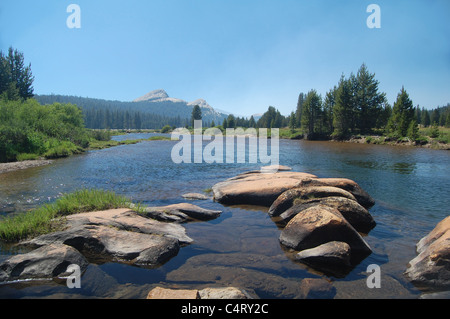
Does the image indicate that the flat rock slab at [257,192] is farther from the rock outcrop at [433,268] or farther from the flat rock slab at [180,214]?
the rock outcrop at [433,268]

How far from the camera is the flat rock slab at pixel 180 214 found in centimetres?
1024

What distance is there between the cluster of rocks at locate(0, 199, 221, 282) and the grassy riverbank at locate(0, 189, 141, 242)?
0.54 meters

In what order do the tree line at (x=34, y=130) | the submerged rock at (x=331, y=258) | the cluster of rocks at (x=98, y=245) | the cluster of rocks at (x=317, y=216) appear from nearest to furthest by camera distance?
the cluster of rocks at (x=98, y=245) → the submerged rock at (x=331, y=258) → the cluster of rocks at (x=317, y=216) → the tree line at (x=34, y=130)

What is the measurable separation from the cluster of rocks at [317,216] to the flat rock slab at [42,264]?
6438 mm

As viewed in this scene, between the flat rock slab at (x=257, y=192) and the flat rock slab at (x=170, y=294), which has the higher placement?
the flat rock slab at (x=257, y=192)

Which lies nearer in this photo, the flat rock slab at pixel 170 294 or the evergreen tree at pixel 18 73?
the flat rock slab at pixel 170 294

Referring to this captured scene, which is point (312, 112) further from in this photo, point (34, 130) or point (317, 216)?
point (317, 216)

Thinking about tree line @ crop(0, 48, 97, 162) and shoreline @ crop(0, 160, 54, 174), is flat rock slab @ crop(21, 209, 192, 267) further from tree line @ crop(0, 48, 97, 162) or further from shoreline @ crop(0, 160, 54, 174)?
tree line @ crop(0, 48, 97, 162)

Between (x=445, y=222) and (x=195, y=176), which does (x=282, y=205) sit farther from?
(x=195, y=176)

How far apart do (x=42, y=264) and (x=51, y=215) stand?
12.0ft

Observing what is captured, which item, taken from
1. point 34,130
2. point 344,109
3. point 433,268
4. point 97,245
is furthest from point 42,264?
point 344,109

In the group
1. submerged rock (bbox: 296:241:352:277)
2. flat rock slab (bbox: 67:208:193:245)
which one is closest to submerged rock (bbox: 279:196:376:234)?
Result: submerged rock (bbox: 296:241:352:277)

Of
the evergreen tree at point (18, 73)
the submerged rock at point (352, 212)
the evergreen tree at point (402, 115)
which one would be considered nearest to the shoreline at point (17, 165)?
the submerged rock at point (352, 212)

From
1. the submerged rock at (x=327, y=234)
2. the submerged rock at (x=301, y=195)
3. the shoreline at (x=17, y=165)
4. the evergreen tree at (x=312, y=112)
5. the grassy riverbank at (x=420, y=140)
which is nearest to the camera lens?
the submerged rock at (x=327, y=234)
